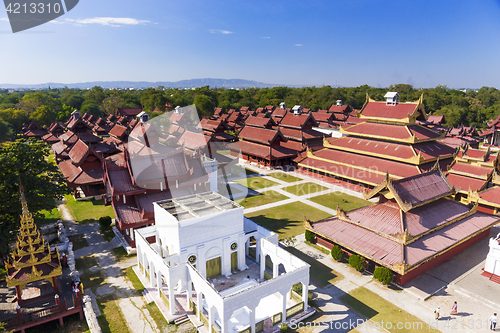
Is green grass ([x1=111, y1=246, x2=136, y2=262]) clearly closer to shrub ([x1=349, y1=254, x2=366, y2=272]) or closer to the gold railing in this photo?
the gold railing

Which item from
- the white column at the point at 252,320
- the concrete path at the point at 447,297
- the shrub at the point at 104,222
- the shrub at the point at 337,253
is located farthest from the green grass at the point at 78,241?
the shrub at the point at 337,253

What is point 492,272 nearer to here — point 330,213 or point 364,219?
point 364,219

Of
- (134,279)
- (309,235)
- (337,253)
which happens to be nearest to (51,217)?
(134,279)

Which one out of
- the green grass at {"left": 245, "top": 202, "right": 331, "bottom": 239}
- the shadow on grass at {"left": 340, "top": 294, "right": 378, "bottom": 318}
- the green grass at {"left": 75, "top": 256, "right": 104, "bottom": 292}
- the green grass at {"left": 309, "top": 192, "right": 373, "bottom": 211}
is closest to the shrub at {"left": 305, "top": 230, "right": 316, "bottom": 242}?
the green grass at {"left": 245, "top": 202, "right": 331, "bottom": 239}

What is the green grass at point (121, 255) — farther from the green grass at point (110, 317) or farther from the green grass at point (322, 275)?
the green grass at point (322, 275)

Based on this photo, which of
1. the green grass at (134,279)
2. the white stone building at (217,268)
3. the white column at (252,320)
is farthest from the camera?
the green grass at (134,279)

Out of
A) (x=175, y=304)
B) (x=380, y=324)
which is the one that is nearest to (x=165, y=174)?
(x=175, y=304)
